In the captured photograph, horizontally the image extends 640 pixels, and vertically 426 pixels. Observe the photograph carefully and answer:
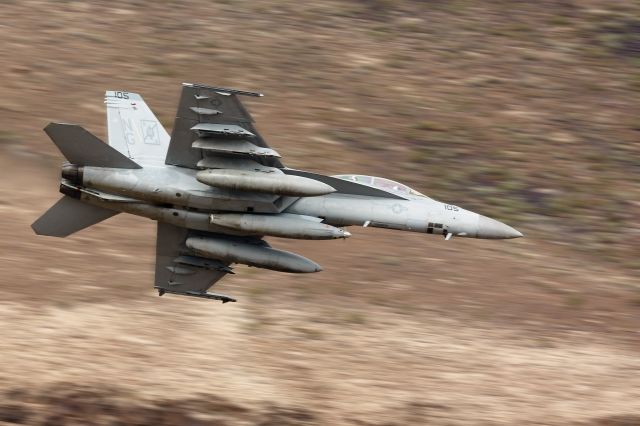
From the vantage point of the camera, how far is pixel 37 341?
27156mm

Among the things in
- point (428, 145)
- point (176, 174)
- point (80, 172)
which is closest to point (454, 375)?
point (176, 174)

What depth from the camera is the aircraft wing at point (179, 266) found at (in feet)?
90.2

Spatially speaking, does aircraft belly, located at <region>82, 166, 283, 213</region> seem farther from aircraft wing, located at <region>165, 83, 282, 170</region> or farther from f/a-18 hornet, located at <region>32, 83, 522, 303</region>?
aircraft wing, located at <region>165, 83, 282, 170</region>

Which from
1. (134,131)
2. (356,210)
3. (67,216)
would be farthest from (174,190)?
(356,210)

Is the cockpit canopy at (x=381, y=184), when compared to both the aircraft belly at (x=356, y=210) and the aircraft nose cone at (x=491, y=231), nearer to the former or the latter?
the aircraft belly at (x=356, y=210)

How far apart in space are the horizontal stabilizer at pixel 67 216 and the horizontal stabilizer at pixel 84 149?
1.53 m

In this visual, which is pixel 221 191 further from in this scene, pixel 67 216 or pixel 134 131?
pixel 67 216

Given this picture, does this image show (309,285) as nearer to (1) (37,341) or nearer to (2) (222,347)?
(2) (222,347)

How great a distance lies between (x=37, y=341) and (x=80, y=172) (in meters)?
5.47

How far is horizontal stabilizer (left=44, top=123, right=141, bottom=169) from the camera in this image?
2367 cm

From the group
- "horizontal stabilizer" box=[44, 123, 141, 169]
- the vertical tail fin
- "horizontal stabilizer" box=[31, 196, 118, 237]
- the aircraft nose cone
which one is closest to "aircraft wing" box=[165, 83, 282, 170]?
the vertical tail fin

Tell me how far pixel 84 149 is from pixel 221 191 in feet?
10.5

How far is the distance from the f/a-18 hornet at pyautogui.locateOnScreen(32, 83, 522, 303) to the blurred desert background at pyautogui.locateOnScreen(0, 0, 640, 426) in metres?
3.78

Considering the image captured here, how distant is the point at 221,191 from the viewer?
2438 centimetres
